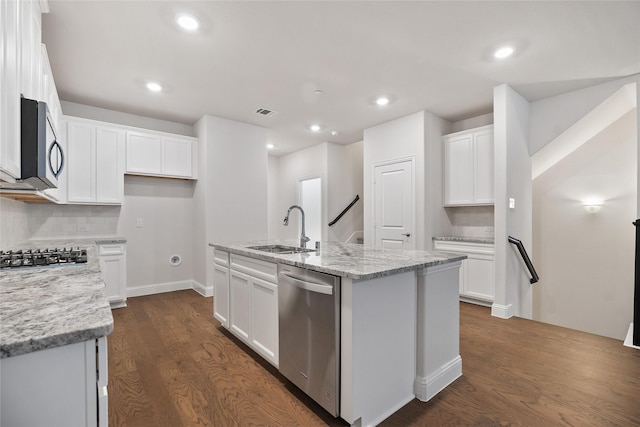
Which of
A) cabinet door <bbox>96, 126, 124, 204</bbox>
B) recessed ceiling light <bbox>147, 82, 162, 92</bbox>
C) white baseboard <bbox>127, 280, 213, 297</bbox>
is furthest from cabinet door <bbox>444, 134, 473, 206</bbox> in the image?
cabinet door <bbox>96, 126, 124, 204</bbox>

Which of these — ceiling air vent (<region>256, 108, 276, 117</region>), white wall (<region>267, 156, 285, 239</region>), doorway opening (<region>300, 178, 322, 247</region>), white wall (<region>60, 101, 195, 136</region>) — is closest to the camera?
white wall (<region>60, 101, 195, 136</region>)

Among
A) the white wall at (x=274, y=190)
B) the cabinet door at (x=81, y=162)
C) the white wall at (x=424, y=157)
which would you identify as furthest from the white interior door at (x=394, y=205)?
Result: the cabinet door at (x=81, y=162)

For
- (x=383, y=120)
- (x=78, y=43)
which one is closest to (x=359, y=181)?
(x=383, y=120)

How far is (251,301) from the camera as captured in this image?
2.50m

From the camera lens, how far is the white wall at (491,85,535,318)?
138 inches

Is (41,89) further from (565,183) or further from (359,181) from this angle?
(565,183)

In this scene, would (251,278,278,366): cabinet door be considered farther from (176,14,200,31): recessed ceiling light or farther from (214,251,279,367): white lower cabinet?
(176,14,200,31): recessed ceiling light

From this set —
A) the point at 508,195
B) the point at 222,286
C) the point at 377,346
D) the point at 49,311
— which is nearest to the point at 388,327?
the point at 377,346

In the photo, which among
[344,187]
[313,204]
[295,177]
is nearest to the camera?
[344,187]

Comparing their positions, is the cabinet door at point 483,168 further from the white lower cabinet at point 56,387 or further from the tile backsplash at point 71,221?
the tile backsplash at point 71,221

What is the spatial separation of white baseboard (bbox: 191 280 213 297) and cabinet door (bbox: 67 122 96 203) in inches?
71.2

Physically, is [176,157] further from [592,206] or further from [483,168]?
[592,206]

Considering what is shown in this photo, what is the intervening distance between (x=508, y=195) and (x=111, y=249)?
476cm

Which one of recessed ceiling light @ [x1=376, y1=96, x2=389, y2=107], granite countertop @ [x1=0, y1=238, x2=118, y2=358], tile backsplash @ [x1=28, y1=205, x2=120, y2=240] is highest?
recessed ceiling light @ [x1=376, y1=96, x2=389, y2=107]
